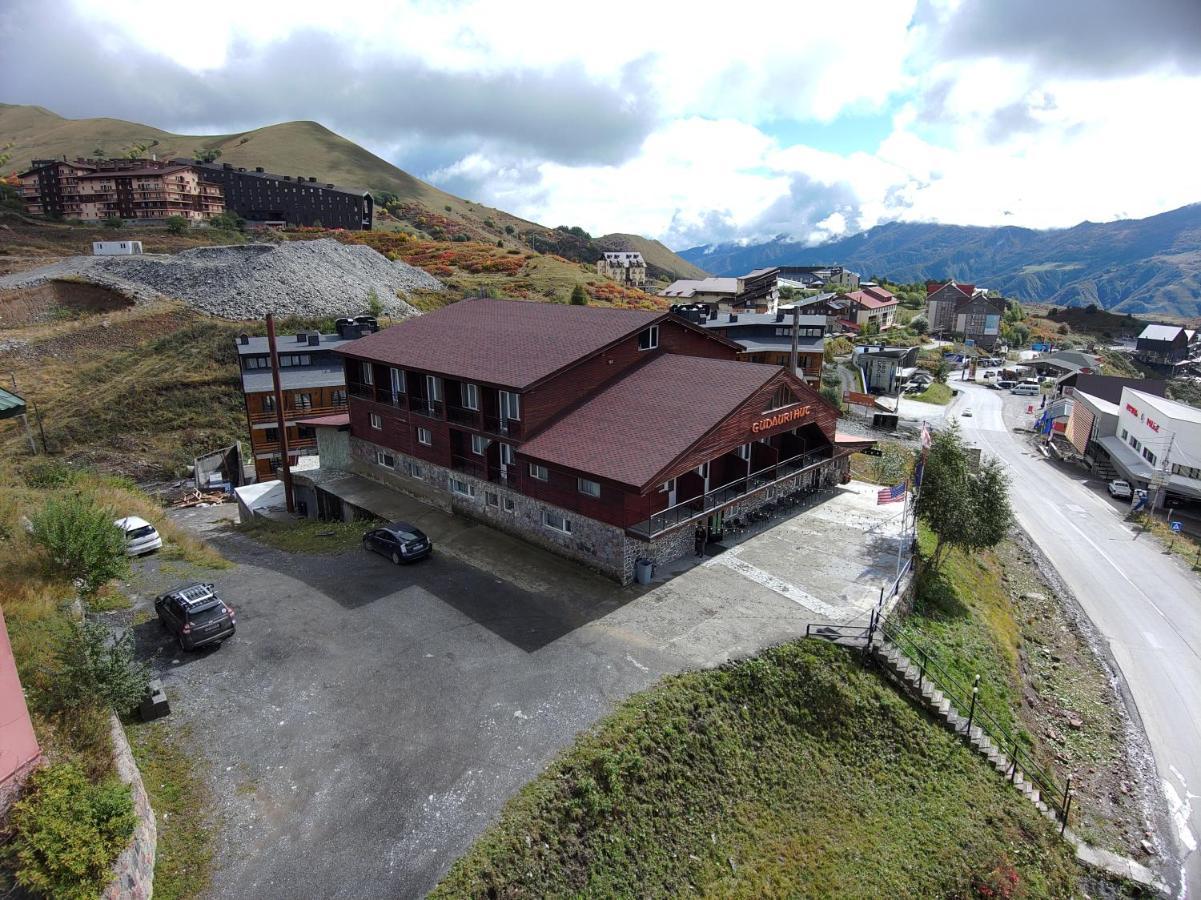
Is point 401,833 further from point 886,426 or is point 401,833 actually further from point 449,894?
point 886,426

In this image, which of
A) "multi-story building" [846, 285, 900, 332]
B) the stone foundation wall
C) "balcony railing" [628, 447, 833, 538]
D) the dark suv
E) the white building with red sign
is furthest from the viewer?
"multi-story building" [846, 285, 900, 332]

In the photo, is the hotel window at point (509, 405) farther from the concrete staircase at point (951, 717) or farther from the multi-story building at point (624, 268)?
the multi-story building at point (624, 268)

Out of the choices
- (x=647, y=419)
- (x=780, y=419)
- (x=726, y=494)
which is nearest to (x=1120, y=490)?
(x=780, y=419)

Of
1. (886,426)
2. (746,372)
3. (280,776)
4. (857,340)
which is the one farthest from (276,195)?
(280,776)

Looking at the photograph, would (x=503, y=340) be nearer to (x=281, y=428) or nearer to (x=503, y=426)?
(x=503, y=426)

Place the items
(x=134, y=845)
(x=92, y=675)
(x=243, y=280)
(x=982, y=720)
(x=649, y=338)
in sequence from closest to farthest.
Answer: (x=134, y=845)
(x=92, y=675)
(x=982, y=720)
(x=649, y=338)
(x=243, y=280)

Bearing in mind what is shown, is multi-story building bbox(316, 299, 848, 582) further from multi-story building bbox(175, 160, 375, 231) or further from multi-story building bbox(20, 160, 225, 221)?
multi-story building bbox(175, 160, 375, 231)

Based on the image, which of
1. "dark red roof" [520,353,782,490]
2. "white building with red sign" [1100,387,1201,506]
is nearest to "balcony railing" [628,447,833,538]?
"dark red roof" [520,353,782,490]
